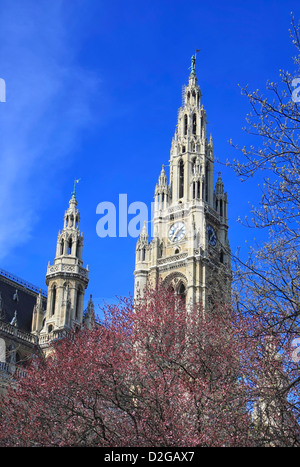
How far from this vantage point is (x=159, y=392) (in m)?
25.7

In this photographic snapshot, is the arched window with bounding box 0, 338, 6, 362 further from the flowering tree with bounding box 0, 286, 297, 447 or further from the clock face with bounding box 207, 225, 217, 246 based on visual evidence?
the clock face with bounding box 207, 225, 217, 246

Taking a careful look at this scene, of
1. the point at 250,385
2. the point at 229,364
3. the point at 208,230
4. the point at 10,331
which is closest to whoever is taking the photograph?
the point at 250,385

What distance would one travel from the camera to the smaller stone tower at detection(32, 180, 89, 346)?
54.8m

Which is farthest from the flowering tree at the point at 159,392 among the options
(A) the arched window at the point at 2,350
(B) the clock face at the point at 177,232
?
(B) the clock face at the point at 177,232

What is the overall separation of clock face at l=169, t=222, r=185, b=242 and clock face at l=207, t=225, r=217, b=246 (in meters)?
2.55

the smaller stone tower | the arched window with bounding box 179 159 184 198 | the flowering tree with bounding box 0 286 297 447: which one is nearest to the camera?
the flowering tree with bounding box 0 286 297 447

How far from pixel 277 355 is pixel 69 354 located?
11472 mm

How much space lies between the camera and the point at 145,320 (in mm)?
33156

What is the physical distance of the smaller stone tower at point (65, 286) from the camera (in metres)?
54.8

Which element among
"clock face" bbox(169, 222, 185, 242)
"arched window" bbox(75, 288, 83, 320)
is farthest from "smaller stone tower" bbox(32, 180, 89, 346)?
"clock face" bbox(169, 222, 185, 242)

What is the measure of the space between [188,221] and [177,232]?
1693mm

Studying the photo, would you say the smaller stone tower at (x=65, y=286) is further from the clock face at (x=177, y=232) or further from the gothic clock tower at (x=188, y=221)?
the clock face at (x=177, y=232)

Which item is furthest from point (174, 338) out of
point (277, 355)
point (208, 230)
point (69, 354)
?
point (208, 230)

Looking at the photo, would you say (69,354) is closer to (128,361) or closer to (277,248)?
(128,361)
